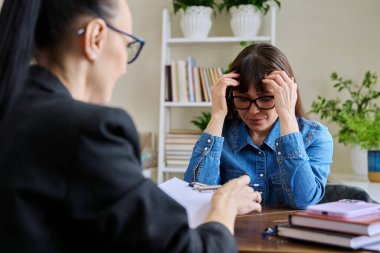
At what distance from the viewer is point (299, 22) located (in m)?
3.24

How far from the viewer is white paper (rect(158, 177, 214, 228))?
1.02 meters

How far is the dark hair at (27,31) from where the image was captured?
0.76m

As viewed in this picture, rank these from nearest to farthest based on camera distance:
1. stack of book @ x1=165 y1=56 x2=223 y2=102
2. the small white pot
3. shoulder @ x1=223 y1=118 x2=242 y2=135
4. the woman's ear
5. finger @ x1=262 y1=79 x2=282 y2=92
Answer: the woman's ear, finger @ x1=262 y1=79 x2=282 y2=92, shoulder @ x1=223 y1=118 x2=242 y2=135, the small white pot, stack of book @ x1=165 y1=56 x2=223 y2=102

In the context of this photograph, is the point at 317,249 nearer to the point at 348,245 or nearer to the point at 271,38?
the point at 348,245

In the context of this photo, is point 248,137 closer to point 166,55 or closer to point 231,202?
point 231,202

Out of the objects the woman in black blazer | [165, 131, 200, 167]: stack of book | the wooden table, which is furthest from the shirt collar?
[165, 131, 200, 167]: stack of book

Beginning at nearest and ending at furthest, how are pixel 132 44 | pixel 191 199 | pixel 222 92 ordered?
pixel 132 44
pixel 191 199
pixel 222 92

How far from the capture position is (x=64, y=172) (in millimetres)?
678

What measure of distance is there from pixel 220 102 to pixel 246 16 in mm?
1439

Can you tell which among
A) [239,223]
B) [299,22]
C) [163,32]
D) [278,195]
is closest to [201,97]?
[163,32]

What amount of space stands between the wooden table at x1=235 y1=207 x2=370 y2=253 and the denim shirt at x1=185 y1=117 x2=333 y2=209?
0.85 feet

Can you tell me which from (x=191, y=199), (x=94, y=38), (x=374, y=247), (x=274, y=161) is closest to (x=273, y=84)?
(x=274, y=161)

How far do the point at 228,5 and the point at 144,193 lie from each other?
260 centimetres

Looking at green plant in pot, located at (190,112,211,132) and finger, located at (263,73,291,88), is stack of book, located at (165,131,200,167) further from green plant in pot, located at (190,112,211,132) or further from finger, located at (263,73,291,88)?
finger, located at (263,73,291,88)
